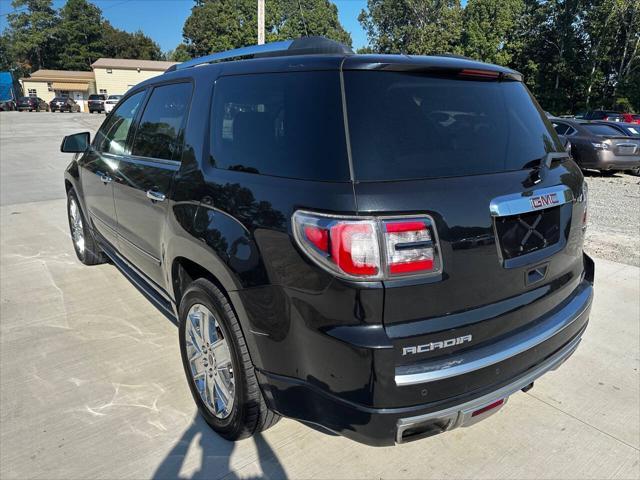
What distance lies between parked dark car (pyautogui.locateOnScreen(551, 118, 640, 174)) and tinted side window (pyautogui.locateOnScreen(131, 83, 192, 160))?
37.2 feet

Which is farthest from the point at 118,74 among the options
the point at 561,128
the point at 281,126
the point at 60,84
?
the point at 281,126

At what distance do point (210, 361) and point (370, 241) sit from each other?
1257 millimetres

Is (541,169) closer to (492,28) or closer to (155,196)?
(155,196)

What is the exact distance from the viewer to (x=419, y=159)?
6.18 feet

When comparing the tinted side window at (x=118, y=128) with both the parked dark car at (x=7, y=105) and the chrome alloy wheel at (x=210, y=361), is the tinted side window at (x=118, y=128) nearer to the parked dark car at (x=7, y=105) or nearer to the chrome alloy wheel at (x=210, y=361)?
the chrome alloy wheel at (x=210, y=361)

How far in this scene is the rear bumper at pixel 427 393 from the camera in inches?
68.9

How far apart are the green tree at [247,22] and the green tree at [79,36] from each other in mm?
22560

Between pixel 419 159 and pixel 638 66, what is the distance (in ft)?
137

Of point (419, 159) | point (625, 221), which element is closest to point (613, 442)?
point (419, 159)

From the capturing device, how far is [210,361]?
2492 millimetres

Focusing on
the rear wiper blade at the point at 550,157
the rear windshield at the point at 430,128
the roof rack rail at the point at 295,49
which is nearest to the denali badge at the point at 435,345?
the rear windshield at the point at 430,128

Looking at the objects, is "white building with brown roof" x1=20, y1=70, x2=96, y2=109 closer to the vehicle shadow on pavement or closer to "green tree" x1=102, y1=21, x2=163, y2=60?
"green tree" x1=102, y1=21, x2=163, y2=60

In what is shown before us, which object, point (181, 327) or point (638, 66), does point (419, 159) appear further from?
point (638, 66)

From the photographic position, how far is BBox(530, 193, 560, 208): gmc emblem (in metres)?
2.05
